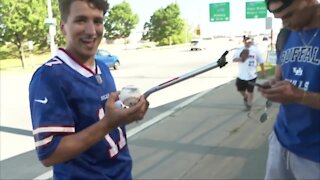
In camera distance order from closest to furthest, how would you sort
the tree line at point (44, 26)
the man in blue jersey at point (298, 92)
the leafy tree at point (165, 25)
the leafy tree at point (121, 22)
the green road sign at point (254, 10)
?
the man in blue jersey at point (298, 92) < the green road sign at point (254, 10) < the tree line at point (44, 26) < the leafy tree at point (121, 22) < the leafy tree at point (165, 25)

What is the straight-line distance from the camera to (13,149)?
7.24 metres

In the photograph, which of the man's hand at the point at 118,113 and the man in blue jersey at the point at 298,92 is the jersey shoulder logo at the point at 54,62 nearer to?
the man's hand at the point at 118,113

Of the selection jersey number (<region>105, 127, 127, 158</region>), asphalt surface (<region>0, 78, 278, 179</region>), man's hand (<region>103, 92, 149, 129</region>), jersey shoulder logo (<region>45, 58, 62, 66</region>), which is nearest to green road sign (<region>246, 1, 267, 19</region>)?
asphalt surface (<region>0, 78, 278, 179</region>)

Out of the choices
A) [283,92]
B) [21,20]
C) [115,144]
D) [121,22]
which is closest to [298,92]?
[283,92]

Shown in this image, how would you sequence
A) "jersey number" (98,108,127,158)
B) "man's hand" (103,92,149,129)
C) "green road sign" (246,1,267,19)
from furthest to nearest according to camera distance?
1. "green road sign" (246,1,267,19)
2. "jersey number" (98,108,127,158)
3. "man's hand" (103,92,149,129)

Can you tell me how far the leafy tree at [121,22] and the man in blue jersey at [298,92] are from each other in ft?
193

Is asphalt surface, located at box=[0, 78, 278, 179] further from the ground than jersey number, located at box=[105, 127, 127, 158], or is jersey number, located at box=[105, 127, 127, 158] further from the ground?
jersey number, located at box=[105, 127, 127, 158]

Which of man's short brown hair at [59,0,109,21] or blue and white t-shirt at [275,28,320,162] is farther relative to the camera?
blue and white t-shirt at [275,28,320,162]

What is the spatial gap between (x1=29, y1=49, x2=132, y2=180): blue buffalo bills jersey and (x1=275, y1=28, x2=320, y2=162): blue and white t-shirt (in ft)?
3.45

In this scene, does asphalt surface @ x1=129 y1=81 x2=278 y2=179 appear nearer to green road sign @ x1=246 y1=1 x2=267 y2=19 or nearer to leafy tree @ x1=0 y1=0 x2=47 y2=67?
green road sign @ x1=246 y1=1 x2=267 y2=19

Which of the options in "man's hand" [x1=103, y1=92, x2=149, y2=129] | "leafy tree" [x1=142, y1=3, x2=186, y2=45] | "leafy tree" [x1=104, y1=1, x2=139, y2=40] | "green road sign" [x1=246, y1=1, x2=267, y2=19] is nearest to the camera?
"man's hand" [x1=103, y1=92, x2=149, y2=129]

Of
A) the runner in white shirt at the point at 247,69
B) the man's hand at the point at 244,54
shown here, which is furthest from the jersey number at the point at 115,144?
the man's hand at the point at 244,54

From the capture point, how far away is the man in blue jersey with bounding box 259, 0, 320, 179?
2.28m

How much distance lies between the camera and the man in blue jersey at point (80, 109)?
5.79 ft
